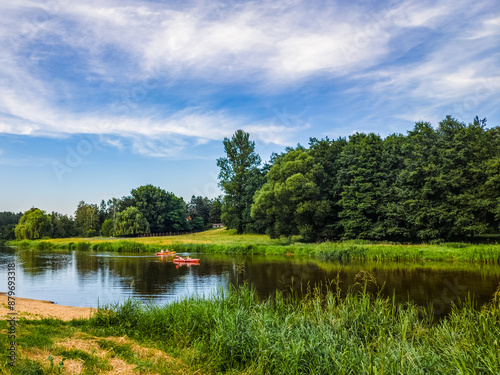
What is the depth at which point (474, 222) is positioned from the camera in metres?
36.8

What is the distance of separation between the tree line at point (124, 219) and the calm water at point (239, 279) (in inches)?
1861

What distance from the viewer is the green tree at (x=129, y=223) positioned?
7981 cm

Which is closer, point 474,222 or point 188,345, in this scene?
point 188,345

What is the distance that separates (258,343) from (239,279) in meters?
15.7

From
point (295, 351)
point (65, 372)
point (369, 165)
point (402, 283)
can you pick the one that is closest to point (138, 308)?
point (65, 372)

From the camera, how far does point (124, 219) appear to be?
263 feet

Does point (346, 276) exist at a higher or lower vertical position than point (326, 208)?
lower

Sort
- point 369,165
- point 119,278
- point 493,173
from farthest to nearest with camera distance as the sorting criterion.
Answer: point 369,165 < point 493,173 < point 119,278

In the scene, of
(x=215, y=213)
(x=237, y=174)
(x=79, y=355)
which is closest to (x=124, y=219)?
(x=237, y=174)

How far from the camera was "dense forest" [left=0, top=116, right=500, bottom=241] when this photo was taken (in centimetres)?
3809

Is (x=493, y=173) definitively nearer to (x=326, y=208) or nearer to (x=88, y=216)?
(x=326, y=208)

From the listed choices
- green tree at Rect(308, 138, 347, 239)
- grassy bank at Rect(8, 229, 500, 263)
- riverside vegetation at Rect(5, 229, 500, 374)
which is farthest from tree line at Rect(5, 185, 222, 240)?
riverside vegetation at Rect(5, 229, 500, 374)

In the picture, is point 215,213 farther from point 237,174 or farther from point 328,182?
point 328,182

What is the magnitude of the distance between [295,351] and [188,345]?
10.8ft
